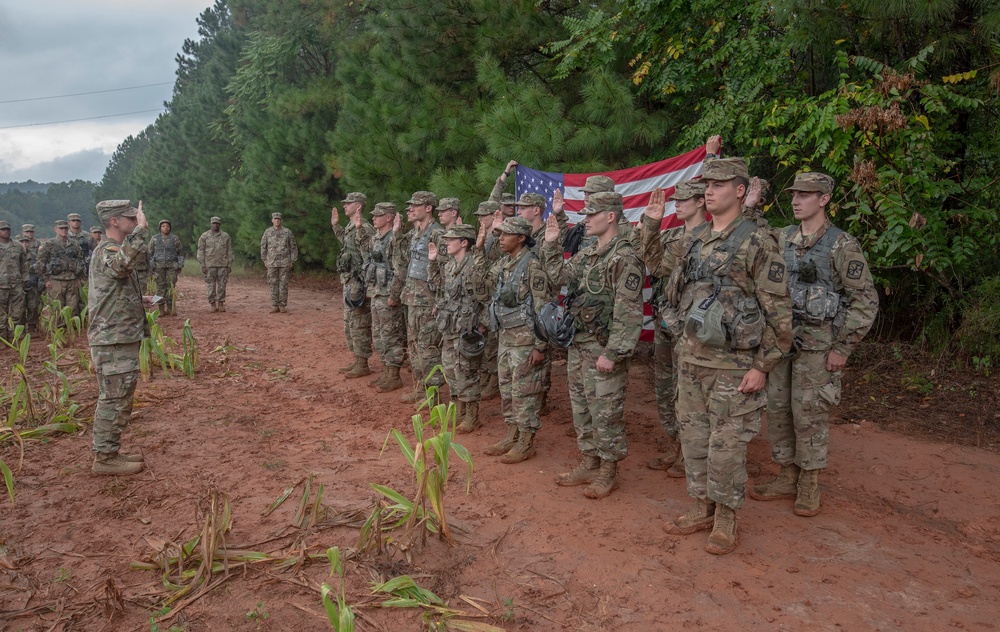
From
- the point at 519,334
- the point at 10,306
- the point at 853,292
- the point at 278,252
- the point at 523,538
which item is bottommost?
the point at 523,538

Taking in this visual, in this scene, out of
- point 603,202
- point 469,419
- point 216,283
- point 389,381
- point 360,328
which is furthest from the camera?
point 216,283

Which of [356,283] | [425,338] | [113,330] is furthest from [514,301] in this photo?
[356,283]

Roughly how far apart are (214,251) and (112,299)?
892cm

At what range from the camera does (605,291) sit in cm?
469

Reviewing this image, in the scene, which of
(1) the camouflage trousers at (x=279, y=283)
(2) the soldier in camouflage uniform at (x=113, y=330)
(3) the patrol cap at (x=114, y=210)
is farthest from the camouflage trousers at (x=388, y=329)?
(1) the camouflage trousers at (x=279, y=283)

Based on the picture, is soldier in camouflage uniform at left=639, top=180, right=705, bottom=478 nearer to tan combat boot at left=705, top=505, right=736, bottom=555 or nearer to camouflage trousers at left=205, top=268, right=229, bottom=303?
tan combat boot at left=705, top=505, right=736, bottom=555

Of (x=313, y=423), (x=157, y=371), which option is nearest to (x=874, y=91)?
(x=313, y=423)

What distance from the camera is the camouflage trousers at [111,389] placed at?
17.1 feet

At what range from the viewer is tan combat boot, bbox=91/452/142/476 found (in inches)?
206

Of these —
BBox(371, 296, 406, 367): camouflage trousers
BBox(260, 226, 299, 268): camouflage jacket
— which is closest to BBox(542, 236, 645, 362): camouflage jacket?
BBox(371, 296, 406, 367): camouflage trousers

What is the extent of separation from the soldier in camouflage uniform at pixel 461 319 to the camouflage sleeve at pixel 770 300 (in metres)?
2.82

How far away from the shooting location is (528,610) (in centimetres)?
340

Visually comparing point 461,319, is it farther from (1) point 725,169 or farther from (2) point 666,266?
(1) point 725,169

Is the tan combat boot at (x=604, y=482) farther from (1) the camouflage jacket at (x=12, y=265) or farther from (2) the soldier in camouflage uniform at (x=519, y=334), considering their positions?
(1) the camouflage jacket at (x=12, y=265)
